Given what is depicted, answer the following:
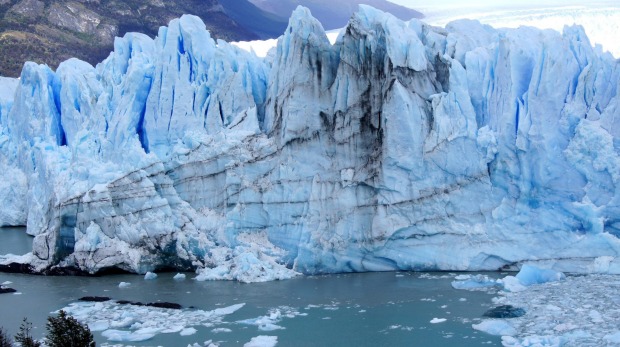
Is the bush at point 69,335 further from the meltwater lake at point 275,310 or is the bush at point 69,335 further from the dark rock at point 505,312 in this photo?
the dark rock at point 505,312

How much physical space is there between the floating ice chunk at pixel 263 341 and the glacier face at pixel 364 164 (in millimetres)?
2650

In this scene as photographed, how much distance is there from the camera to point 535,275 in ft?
31.5

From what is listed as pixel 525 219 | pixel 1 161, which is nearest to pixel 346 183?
pixel 525 219

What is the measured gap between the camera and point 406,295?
945 centimetres

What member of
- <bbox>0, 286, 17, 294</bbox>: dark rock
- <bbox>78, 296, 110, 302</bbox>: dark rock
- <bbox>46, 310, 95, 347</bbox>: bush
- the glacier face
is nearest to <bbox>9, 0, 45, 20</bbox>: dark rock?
the glacier face

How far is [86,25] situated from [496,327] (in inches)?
1091

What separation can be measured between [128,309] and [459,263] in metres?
4.62

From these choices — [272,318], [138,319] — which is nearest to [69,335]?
[138,319]

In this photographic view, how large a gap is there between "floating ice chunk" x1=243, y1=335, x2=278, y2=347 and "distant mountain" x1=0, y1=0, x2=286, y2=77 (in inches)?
879

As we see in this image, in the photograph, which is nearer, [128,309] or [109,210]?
[128,309]

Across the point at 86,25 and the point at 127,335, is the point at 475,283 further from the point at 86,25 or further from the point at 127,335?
the point at 86,25

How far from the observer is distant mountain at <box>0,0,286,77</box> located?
94.1 feet

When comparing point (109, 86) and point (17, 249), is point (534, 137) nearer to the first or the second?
point (109, 86)

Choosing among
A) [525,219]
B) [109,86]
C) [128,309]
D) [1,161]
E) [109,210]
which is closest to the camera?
[128,309]
